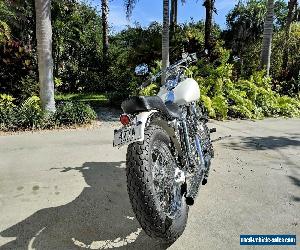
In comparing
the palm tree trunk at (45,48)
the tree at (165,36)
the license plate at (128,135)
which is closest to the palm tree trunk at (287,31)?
the tree at (165,36)

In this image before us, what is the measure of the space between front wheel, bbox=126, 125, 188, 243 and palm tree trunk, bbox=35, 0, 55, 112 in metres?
6.05

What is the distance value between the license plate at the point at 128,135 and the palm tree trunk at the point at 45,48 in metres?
6.17

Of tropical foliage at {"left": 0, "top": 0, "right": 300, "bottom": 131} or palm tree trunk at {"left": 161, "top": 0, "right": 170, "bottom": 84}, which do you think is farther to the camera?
palm tree trunk at {"left": 161, "top": 0, "right": 170, "bottom": 84}

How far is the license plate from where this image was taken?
2.70 m

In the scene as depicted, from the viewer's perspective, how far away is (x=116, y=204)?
3.95m

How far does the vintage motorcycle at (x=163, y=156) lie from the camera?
267 cm

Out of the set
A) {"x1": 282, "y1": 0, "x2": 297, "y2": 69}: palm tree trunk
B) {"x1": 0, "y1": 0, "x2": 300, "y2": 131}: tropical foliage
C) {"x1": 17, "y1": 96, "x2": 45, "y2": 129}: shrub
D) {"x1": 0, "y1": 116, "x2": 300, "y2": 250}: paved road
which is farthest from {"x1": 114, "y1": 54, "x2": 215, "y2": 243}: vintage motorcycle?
{"x1": 282, "y1": 0, "x2": 297, "y2": 69}: palm tree trunk

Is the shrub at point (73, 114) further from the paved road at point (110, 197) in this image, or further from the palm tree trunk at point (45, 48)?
the paved road at point (110, 197)

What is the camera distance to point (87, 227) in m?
3.42

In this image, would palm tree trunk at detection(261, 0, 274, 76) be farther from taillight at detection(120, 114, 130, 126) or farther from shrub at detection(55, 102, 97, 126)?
taillight at detection(120, 114, 130, 126)

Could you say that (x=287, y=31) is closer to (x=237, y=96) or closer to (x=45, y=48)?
(x=237, y=96)

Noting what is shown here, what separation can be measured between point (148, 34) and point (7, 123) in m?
8.76

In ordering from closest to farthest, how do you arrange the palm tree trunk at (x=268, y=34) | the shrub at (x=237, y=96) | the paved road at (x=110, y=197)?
the paved road at (x=110, y=197) < the shrub at (x=237, y=96) < the palm tree trunk at (x=268, y=34)

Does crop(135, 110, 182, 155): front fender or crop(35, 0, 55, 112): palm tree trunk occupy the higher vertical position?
crop(35, 0, 55, 112): palm tree trunk
